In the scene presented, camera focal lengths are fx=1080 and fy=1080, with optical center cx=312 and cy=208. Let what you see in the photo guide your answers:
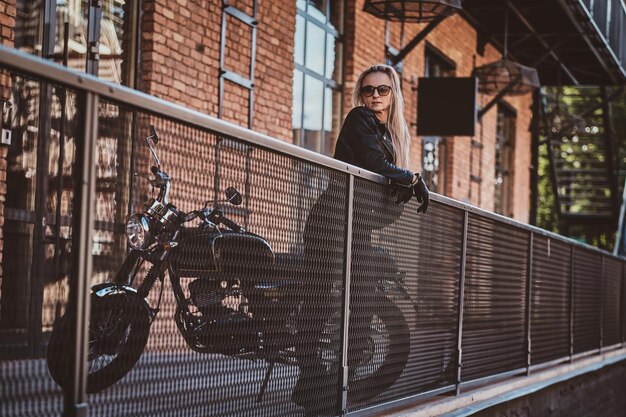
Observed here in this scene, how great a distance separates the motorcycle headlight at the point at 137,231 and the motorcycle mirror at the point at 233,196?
0.38 metres

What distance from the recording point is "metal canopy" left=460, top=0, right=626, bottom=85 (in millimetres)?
16234

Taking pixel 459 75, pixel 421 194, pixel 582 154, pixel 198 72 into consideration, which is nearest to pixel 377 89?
pixel 421 194

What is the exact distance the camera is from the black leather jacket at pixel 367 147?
5.15 m

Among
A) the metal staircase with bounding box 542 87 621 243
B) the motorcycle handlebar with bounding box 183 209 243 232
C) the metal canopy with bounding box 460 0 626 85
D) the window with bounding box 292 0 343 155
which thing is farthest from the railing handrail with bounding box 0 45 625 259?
the metal staircase with bounding box 542 87 621 243

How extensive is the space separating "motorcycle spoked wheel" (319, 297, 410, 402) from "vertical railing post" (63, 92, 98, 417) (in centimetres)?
178

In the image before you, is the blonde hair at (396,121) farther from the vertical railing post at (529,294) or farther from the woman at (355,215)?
the vertical railing post at (529,294)

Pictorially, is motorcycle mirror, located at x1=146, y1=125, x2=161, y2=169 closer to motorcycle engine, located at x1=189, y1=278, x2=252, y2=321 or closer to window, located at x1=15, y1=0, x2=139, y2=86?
motorcycle engine, located at x1=189, y1=278, x2=252, y2=321

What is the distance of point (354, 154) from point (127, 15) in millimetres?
3761

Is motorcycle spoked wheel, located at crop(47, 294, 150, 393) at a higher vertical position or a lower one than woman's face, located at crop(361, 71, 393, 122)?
lower

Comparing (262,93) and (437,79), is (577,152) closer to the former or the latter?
(437,79)

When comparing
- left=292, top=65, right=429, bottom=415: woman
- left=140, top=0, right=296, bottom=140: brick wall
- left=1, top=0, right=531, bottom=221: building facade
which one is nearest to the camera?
left=292, top=65, right=429, bottom=415: woman

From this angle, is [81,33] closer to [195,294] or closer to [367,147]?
[367,147]

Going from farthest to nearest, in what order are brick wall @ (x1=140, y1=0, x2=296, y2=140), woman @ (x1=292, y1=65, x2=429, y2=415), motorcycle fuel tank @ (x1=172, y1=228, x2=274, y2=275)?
brick wall @ (x1=140, y1=0, x2=296, y2=140) → woman @ (x1=292, y1=65, x2=429, y2=415) → motorcycle fuel tank @ (x1=172, y1=228, x2=274, y2=275)

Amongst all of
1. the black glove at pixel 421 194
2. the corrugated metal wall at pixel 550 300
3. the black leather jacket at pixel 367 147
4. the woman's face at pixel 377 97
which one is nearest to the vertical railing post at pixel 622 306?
the corrugated metal wall at pixel 550 300
